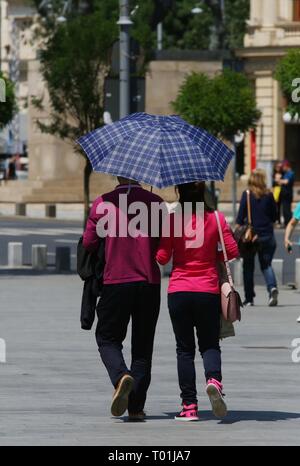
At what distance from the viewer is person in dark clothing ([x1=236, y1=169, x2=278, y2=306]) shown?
21.8 meters

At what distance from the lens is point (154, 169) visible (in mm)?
11633

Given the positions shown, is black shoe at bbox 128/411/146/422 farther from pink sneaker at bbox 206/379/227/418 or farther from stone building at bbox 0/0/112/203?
stone building at bbox 0/0/112/203

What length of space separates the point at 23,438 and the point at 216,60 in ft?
164

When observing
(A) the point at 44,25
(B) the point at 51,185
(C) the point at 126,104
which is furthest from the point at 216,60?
(C) the point at 126,104

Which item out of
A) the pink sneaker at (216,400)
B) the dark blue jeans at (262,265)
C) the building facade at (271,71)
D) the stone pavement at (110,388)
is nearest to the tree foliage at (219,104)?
the building facade at (271,71)

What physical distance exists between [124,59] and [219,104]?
20949 millimetres

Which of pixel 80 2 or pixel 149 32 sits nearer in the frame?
pixel 149 32

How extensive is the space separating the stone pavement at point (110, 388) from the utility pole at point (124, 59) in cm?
891

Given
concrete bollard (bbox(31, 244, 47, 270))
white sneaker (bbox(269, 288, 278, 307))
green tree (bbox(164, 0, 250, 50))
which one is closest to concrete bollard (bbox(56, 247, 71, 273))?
concrete bollard (bbox(31, 244, 47, 270))

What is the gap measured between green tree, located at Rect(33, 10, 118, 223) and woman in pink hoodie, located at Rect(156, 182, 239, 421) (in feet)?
79.1

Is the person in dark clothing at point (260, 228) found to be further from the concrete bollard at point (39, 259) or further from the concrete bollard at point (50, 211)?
the concrete bollard at point (50, 211)

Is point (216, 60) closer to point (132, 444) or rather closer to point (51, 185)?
point (51, 185)

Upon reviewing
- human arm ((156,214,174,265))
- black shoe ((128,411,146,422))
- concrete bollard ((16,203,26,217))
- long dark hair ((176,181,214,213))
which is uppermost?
long dark hair ((176,181,214,213))

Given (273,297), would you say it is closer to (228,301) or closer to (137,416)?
(228,301)
